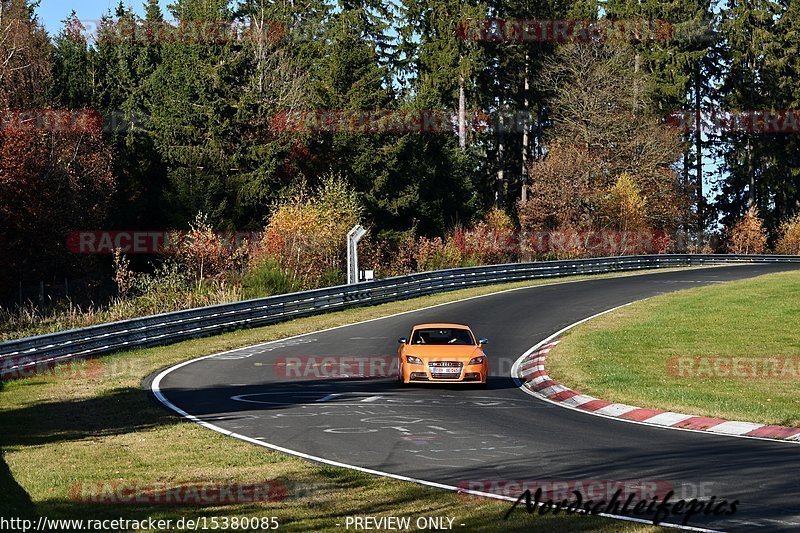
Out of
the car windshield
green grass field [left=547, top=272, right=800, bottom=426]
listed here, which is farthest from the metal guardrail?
green grass field [left=547, top=272, right=800, bottom=426]

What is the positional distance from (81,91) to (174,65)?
8.46 m

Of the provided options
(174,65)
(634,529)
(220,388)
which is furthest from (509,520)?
(174,65)

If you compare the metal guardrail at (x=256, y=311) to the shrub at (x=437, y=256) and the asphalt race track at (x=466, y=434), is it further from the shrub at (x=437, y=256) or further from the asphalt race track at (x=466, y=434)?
the shrub at (x=437, y=256)

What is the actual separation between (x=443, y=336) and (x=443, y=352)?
1521mm

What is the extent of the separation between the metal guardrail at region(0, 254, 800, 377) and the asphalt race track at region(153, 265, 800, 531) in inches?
129

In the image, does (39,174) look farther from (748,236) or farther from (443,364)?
(748,236)

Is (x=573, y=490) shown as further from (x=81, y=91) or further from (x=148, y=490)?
(x=81, y=91)

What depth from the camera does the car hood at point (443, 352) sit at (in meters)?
20.9

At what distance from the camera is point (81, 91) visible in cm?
7631

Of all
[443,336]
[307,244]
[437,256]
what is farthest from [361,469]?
[437,256]

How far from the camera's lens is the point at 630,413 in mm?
17703

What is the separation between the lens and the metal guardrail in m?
24.5

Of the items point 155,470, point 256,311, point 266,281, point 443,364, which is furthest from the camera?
point 266,281

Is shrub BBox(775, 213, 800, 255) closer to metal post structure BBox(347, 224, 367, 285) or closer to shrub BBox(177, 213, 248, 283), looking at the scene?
metal post structure BBox(347, 224, 367, 285)
